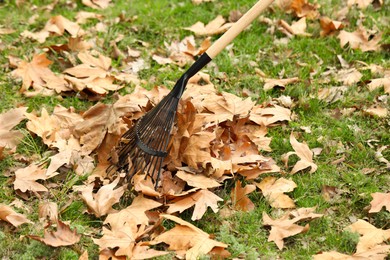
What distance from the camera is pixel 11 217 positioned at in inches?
113

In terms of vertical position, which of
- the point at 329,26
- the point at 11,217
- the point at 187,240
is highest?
the point at 11,217

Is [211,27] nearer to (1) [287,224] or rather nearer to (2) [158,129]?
(2) [158,129]

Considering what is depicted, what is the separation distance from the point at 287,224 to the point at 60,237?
1.11m

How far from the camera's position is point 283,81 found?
3.99 meters

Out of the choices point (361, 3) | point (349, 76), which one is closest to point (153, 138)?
point (349, 76)

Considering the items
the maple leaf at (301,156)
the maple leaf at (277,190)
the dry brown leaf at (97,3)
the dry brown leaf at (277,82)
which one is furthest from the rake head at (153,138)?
the dry brown leaf at (97,3)

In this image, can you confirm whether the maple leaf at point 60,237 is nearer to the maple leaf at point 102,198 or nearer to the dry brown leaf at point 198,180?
the maple leaf at point 102,198

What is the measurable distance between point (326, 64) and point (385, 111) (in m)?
0.73

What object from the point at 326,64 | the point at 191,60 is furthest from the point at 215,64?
the point at 326,64

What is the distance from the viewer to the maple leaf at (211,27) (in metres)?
4.66

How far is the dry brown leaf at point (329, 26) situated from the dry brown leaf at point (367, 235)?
2098 millimetres

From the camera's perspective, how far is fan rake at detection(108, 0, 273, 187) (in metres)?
3.01

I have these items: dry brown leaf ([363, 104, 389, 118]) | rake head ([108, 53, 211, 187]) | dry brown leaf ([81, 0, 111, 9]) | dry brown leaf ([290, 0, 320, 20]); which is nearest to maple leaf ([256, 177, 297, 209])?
rake head ([108, 53, 211, 187])

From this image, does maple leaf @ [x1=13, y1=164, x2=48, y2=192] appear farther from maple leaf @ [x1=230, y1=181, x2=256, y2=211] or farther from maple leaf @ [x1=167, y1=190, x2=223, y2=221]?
maple leaf @ [x1=230, y1=181, x2=256, y2=211]
